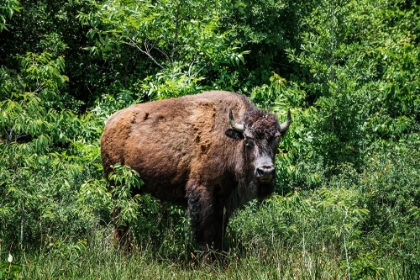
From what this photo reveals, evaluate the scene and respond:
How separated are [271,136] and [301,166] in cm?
205

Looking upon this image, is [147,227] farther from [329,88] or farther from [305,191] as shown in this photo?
[329,88]

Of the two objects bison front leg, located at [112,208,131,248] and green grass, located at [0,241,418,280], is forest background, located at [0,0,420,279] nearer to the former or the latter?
green grass, located at [0,241,418,280]

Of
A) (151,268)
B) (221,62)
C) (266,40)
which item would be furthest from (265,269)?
(266,40)

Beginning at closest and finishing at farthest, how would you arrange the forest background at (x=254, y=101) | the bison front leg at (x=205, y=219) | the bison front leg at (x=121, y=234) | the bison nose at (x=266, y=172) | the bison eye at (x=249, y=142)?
the forest background at (x=254, y=101)
the bison nose at (x=266, y=172)
the bison eye at (x=249, y=142)
the bison front leg at (x=205, y=219)
the bison front leg at (x=121, y=234)

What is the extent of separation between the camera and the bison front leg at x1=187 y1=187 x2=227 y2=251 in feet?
29.1

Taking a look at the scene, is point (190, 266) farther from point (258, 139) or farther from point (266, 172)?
point (258, 139)

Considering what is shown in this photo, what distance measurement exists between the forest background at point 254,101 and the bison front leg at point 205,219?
0.26 meters

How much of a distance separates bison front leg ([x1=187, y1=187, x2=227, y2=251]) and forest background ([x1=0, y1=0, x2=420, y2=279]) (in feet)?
0.86

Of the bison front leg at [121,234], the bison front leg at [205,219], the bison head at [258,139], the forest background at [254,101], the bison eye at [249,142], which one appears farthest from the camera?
the bison front leg at [121,234]

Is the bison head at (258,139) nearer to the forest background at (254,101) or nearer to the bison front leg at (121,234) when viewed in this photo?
the forest background at (254,101)

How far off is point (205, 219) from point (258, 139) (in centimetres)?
128

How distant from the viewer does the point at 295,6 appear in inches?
502

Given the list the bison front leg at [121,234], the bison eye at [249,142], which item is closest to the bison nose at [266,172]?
the bison eye at [249,142]

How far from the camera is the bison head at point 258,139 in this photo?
8.52m
